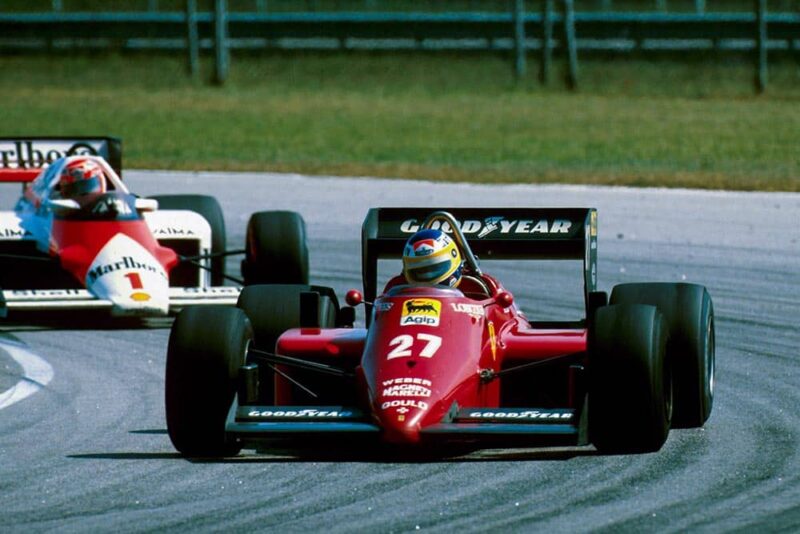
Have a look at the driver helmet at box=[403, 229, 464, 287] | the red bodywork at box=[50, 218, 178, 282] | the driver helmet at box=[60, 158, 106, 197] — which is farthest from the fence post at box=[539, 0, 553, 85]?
the driver helmet at box=[403, 229, 464, 287]

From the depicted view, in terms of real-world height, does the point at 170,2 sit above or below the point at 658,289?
above

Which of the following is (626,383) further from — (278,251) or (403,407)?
(278,251)

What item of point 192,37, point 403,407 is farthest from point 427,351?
point 192,37

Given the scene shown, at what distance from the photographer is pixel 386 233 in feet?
34.5

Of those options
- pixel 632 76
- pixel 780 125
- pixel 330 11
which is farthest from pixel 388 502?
pixel 330 11

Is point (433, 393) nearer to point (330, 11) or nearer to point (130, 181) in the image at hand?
point (130, 181)

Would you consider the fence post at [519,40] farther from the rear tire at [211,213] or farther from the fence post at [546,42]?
the rear tire at [211,213]

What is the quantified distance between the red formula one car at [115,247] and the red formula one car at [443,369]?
154 inches

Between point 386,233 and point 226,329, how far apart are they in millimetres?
1795

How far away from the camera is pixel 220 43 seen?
3812cm

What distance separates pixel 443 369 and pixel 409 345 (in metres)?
0.20

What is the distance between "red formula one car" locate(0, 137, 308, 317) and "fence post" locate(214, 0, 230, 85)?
2134cm

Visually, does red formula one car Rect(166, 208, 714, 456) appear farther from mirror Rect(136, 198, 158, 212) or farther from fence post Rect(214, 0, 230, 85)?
fence post Rect(214, 0, 230, 85)

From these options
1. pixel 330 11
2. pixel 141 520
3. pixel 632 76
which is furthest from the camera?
pixel 330 11
